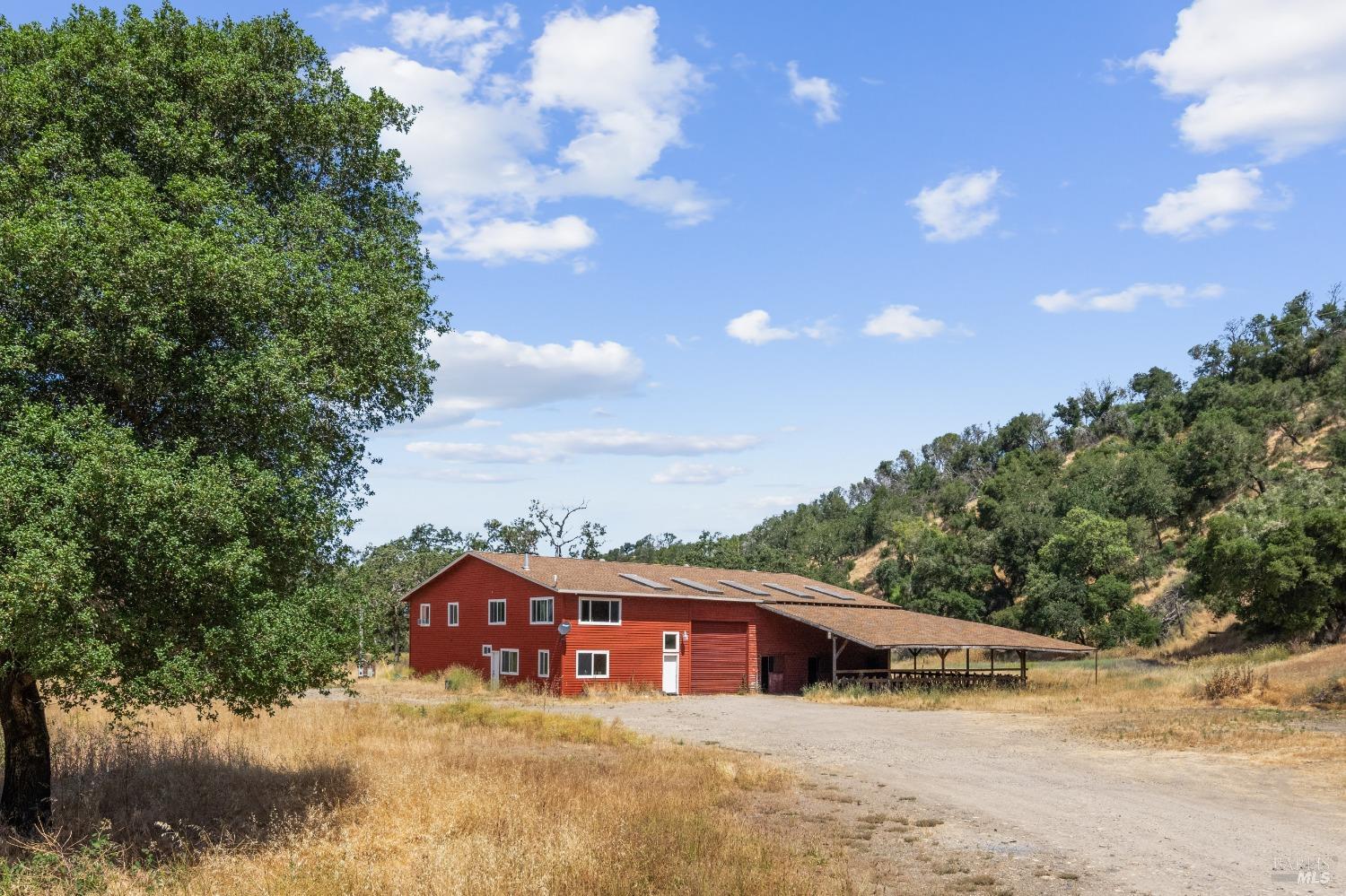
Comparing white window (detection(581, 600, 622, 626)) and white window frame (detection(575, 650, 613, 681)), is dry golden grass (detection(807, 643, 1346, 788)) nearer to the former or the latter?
white window frame (detection(575, 650, 613, 681))

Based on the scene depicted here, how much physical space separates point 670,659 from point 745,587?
8867mm

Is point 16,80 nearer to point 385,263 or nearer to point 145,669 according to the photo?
point 385,263

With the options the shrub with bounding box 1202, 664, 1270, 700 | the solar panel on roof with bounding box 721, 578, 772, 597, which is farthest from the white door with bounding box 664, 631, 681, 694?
the shrub with bounding box 1202, 664, 1270, 700

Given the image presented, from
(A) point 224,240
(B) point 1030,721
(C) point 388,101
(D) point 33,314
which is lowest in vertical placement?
(B) point 1030,721

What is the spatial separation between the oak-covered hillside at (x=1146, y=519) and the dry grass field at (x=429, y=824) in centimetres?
4361

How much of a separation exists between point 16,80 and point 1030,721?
101 feet

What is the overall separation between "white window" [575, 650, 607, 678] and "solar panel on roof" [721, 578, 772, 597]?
10954mm

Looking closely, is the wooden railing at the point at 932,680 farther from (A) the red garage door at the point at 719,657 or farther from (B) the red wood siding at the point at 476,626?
(B) the red wood siding at the point at 476,626

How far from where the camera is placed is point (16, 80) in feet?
A: 40.3

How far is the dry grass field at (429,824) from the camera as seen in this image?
1038 cm

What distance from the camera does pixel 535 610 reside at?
44.5 meters

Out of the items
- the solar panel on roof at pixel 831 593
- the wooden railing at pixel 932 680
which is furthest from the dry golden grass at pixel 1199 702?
the solar panel on roof at pixel 831 593

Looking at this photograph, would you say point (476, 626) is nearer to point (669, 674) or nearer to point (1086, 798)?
point (669, 674)

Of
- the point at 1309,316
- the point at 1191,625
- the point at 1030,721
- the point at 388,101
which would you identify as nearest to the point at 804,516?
the point at 1309,316
